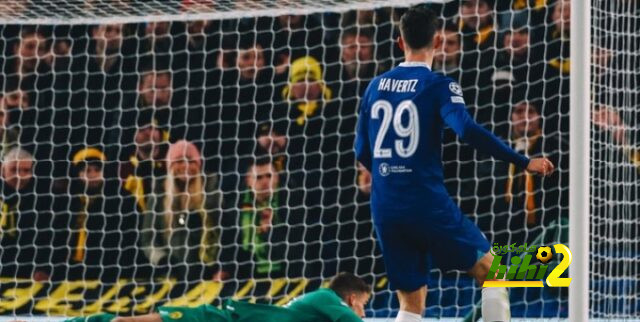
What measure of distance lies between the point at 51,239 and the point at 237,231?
101 centimetres

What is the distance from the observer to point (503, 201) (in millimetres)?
7309

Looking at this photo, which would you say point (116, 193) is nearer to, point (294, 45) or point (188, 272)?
point (188, 272)

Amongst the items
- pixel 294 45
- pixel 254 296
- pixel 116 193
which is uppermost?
pixel 294 45

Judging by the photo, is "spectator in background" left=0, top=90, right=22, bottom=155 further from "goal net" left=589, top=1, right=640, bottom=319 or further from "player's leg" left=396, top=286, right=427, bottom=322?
"player's leg" left=396, top=286, right=427, bottom=322

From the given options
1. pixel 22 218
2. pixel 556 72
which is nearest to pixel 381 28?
pixel 556 72

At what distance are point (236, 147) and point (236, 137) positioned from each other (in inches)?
2.1

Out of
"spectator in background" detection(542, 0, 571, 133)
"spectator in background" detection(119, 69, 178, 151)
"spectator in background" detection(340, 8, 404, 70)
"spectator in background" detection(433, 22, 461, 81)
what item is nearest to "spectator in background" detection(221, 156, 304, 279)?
"spectator in background" detection(119, 69, 178, 151)

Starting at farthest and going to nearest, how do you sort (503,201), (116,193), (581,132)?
1. (116,193)
2. (503,201)
3. (581,132)

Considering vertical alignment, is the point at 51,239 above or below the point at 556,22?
below

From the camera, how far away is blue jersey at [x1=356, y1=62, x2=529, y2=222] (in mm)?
5211

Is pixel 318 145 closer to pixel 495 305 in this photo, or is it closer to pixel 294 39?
pixel 294 39

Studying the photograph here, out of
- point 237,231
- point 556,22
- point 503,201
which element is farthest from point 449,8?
point 237,231

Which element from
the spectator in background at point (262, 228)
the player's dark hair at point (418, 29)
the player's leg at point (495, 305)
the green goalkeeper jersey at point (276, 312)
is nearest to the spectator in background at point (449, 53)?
the spectator in background at point (262, 228)

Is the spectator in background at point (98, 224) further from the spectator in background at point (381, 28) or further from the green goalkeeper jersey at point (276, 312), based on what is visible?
the green goalkeeper jersey at point (276, 312)
